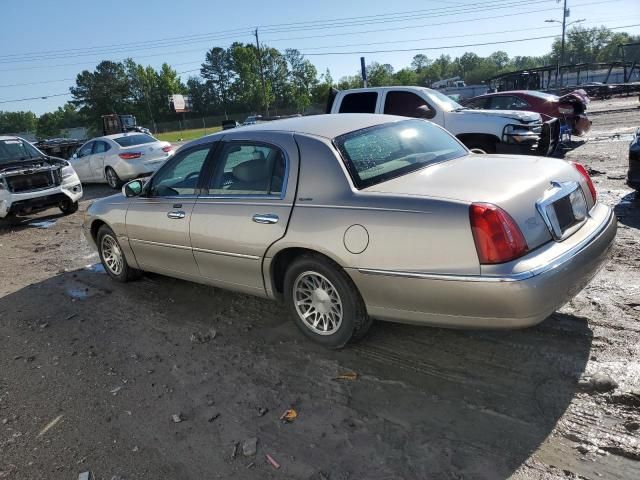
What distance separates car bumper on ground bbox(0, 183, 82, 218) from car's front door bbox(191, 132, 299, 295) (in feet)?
23.1

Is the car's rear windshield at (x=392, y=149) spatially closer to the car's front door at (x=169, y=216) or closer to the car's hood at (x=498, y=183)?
the car's hood at (x=498, y=183)

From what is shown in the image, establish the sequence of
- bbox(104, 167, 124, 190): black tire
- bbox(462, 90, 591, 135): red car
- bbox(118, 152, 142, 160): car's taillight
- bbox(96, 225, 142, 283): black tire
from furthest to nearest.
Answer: bbox(104, 167, 124, 190): black tire < bbox(118, 152, 142, 160): car's taillight < bbox(462, 90, 591, 135): red car < bbox(96, 225, 142, 283): black tire

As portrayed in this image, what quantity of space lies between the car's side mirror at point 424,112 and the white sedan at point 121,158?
22.5ft

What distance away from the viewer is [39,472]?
2.80 metres

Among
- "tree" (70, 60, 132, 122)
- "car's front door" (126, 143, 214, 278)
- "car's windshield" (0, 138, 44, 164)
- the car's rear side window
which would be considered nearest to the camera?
"car's front door" (126, 143, 214, 278)

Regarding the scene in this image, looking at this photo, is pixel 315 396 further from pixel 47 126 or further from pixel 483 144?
pixel 47 126

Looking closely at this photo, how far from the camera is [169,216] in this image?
4633 millimetres

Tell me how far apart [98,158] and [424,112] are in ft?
31.2

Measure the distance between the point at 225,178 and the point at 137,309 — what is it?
5.73 feet

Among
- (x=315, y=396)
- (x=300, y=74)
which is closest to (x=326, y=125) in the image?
(x=315, y=396)

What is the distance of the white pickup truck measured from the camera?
9.11 meters

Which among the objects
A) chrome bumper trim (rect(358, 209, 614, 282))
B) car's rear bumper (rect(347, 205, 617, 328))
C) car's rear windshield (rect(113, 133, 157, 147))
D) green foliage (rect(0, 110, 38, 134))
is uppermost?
green foliage (rect(0, 110, 38, 134))

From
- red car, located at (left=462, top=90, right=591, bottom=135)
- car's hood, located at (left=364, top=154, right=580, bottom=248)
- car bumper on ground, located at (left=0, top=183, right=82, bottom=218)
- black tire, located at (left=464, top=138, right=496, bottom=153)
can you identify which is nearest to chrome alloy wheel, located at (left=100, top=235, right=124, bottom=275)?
A: car's hood, located at (left=364, top=154, right=580, bottom=248)

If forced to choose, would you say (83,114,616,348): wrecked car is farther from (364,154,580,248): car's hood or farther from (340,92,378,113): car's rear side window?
(340,92,378,113): car's rear side window
